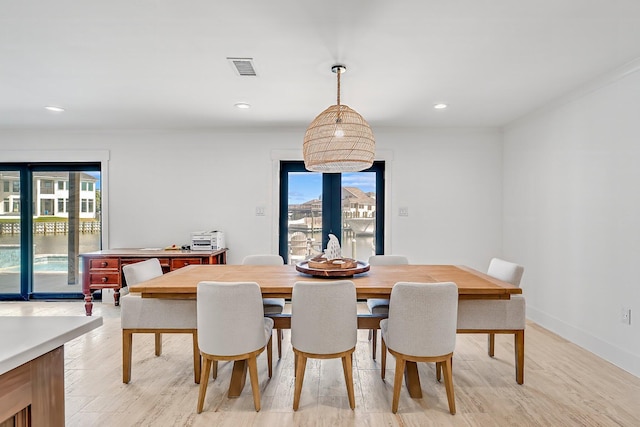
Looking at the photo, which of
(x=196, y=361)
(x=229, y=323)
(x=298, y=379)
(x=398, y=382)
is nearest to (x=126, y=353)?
(x=196, y=361)

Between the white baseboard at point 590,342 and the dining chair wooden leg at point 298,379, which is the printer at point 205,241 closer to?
the dining chair wooden leg at point 298,379

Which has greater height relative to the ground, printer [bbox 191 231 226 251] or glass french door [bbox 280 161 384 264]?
glass french door [bbox 280 161 384 264]

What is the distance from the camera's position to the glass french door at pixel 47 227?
15.6 feet

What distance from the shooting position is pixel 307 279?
2467 millimetres

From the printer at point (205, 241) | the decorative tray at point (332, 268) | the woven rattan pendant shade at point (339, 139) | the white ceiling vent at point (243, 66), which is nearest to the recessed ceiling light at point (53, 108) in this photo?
the printer at point (205, 241)

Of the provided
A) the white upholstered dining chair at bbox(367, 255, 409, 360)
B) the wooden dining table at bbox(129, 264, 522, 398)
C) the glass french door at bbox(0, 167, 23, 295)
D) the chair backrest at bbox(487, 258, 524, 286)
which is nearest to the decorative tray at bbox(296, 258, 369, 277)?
the wooden dining table at bbox(129, 264, 522, 398)

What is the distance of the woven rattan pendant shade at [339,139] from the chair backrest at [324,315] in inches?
37.0

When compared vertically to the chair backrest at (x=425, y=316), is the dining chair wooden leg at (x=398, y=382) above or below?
below

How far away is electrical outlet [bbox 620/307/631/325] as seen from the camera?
8.82 feet

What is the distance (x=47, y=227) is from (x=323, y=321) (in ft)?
15.5

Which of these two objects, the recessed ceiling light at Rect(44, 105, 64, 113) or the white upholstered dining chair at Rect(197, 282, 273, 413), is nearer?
the white upholstered dining chair at Rect(197, 282, 273, 413)

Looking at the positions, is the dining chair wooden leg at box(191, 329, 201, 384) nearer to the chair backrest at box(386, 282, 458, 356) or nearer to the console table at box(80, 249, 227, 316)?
the chair backrest at box(386, 282, 458, 356)

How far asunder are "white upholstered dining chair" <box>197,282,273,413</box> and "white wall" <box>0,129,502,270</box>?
101 inches

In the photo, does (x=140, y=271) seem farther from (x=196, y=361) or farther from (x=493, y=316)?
(x=493, y=316)
